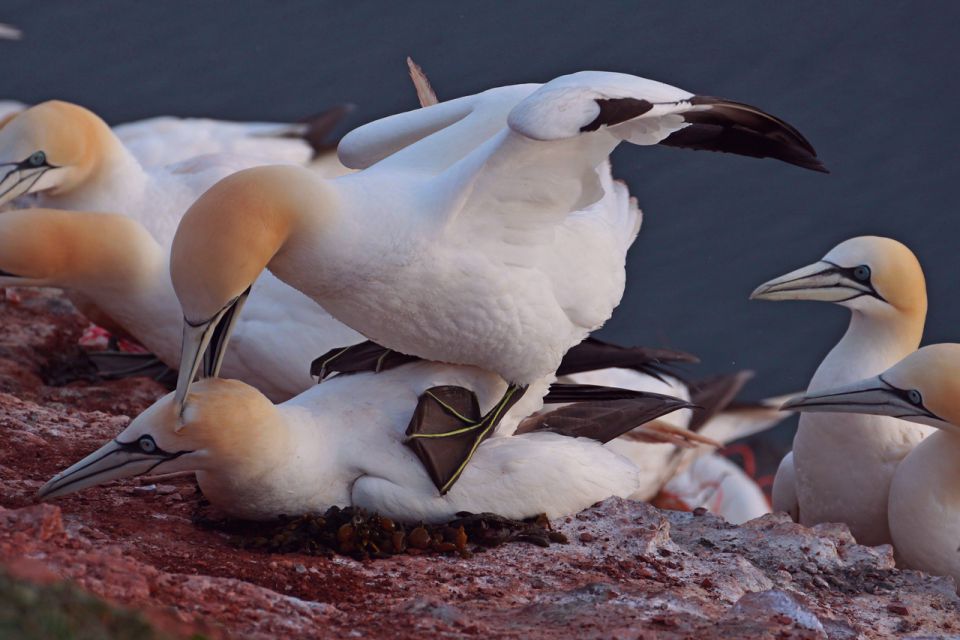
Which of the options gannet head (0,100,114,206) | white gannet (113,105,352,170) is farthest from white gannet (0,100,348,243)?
white gannet (113,105,352,170)

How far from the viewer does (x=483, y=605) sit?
3.30 metres

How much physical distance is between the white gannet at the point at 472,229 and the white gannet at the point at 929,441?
777 mm

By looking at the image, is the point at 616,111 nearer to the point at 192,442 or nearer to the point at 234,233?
the point at 234,233

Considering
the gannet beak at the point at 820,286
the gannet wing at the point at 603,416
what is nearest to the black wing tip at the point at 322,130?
the gannet beak at the point at 820,286

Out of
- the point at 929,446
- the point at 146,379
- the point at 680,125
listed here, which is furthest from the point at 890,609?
the point at 146,379

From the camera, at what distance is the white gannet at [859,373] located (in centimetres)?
498

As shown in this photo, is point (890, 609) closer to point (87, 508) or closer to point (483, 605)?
point (483, 605)

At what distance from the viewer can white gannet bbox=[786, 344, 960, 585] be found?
4.48m

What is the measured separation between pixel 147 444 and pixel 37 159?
2618 millimetres

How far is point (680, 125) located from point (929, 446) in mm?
1432

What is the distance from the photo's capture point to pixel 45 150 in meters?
5.92

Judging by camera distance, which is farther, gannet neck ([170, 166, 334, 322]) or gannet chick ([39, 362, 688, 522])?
gannet chick ([39, 362, 688, 522])

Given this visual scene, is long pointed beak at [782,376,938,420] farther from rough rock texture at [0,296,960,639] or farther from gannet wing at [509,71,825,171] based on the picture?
gannet wing at [509,71,825,171]

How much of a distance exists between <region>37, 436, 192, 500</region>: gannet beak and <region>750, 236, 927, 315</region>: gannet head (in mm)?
2364
